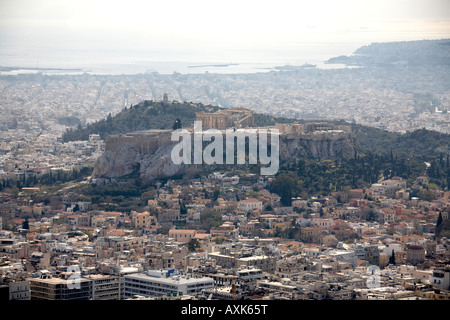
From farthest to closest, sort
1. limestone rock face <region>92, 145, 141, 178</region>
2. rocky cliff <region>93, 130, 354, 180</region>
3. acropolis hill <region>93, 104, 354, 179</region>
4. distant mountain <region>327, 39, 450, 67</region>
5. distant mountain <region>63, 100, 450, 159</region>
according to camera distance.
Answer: distant mountain <region>327, 39, 450, 67</region>, distant mountain <region>63, 100, 450, 159</region>, limestone rock face <region>92, 145, 141, 178</region>, acropolis hill <region>93, 104, 354, 179</region>, rocky cliff <region>93, 130, 354, 180</region>

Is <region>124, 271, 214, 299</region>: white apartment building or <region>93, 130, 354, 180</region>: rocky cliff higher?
<region>93, 130, 354, 180</region>: rocky cliff

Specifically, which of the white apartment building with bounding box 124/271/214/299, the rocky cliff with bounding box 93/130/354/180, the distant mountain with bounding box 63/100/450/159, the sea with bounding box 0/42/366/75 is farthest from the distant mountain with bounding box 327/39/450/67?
the white apartment building with bounding box 124/271/214/299

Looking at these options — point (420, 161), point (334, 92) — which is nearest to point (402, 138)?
point (420, 161)

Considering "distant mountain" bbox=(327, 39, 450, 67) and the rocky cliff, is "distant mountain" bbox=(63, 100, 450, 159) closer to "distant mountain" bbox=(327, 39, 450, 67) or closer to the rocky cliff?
the rocky cliff

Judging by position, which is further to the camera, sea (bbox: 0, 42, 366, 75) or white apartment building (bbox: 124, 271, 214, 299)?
sea (bbox: 0, 42, 366, 75)

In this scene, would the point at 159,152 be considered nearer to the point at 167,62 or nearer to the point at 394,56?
the point at 167,62

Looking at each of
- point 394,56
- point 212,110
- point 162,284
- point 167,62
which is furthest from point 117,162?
point 394,56
